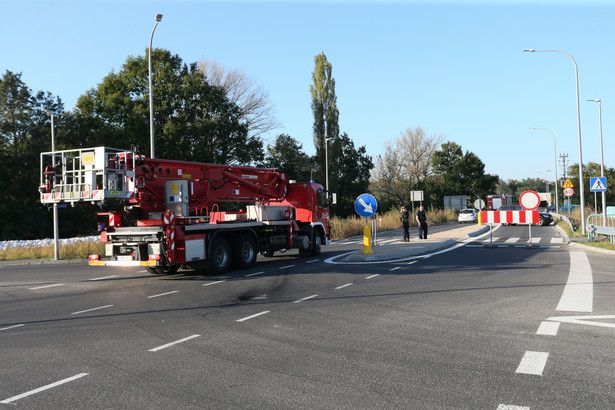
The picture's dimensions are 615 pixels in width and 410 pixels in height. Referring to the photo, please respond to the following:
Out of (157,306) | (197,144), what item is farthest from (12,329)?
(197,144)

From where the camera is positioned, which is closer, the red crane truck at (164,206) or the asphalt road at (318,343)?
the asphalt road at (318,343)

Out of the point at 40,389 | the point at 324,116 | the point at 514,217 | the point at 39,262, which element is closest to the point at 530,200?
the point at 514,217

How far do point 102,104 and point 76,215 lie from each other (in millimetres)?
8532

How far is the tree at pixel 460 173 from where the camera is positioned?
8006 cm

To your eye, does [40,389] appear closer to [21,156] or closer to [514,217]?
[514,217]

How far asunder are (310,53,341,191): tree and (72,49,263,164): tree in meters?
12.4

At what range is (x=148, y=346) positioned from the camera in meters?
6.40

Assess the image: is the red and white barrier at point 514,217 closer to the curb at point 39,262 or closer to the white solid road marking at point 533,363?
the white solid road marking at point 533,363

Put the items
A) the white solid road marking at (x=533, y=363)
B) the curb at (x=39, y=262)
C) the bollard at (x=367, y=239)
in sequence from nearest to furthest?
the white solid road marking at (x=533, y=363)
the bollard at (x=367, y=239)
the curb at (x=39, y=262)

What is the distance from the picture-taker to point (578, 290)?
10000mm

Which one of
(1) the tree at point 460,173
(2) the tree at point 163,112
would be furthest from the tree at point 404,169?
(2) the tree at point 163,112

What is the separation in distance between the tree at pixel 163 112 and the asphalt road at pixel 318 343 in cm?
2697

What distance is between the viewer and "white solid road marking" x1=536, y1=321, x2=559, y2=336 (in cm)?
665

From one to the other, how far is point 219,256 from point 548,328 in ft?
31.6
